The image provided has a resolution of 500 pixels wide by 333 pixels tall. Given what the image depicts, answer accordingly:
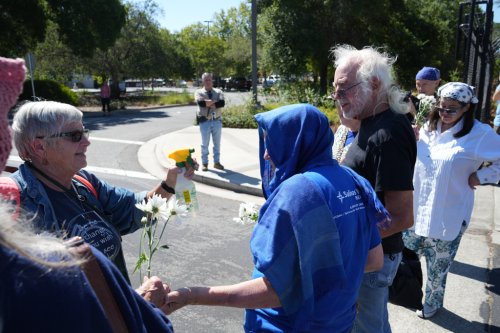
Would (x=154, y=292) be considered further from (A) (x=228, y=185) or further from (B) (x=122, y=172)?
(B) (x=122, y=172)

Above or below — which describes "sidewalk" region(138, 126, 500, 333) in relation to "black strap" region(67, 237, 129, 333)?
below

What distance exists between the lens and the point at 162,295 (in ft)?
5.57

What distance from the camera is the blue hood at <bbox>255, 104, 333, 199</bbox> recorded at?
1.78 metres

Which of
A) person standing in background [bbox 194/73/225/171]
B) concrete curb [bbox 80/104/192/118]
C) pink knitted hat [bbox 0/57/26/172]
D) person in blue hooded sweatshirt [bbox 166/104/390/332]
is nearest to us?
pink knitted hat [bbox 0/57/26/172]

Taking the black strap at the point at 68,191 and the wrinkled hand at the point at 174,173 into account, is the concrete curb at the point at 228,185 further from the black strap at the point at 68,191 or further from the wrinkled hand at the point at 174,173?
the black strap at the point at 68,191

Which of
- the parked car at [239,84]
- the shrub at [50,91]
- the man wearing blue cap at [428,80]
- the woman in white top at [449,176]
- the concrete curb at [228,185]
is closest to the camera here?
the woman in white top at [449,176]

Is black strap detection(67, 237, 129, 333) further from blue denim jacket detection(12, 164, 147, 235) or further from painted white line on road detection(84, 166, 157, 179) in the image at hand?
painted white line on road detection(84, 166, 157, 179)

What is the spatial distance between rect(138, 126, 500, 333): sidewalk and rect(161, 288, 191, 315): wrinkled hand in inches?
103

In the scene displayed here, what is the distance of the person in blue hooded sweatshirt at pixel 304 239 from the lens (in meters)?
1.63

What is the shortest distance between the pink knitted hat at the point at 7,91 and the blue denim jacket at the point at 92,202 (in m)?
1.16

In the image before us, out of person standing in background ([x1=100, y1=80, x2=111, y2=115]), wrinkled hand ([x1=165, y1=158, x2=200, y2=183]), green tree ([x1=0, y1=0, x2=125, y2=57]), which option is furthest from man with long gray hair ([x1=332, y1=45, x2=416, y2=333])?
green tree ([x1=0, y1=0, x2=125, y2=57])

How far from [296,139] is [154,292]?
85cm

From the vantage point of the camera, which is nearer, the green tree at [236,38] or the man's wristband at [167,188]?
the man's wristband at [167,188]

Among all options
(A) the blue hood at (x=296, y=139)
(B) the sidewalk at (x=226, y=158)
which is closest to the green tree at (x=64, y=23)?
(B) the sidewalk at (x=226, y=158)
